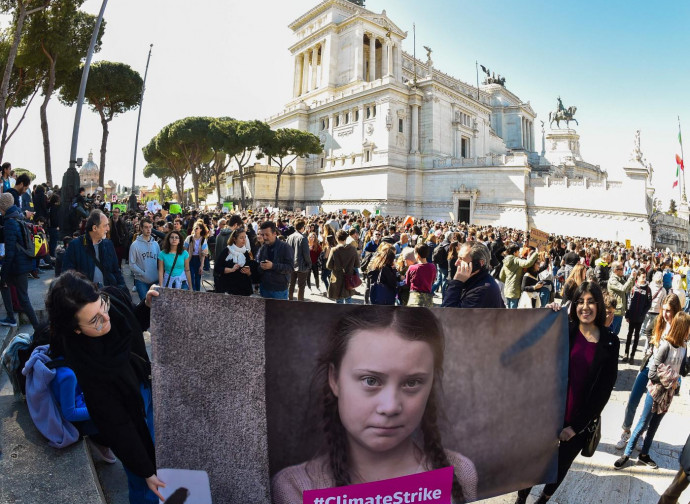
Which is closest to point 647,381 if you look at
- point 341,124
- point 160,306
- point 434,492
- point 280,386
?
point 434,492

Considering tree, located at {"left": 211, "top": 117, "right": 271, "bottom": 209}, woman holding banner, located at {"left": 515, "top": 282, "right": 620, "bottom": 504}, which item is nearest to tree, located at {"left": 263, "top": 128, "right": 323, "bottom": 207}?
tree, located at {"left": 211, "top": 117, "right": 271, "bottom": 209}

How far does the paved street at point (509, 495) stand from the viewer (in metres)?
2.42

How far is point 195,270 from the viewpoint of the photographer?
841cm

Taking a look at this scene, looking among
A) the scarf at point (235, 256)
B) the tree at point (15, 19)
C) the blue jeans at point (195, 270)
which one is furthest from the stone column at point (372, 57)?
the scarf at point (235, 256)

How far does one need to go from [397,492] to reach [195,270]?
7.30 meters

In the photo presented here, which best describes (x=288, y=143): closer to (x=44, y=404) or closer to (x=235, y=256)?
(x=235, y=256)

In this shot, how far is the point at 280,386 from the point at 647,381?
3.79 m

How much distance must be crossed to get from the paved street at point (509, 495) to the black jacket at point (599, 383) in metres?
0.67

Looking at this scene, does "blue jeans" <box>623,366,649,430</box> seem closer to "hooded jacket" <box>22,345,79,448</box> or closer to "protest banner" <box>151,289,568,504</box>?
"protest banner" <box>151,289,568,504</box>

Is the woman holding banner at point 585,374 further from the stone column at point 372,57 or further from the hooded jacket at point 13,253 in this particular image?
the stone column at point 372,57

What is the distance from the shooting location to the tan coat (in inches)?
277

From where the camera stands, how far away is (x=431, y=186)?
125 feet

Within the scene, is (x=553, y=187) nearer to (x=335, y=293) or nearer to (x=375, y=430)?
(x=335, y=293)

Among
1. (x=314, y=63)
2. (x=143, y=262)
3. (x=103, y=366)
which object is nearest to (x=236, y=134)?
(x=314, y=63)
